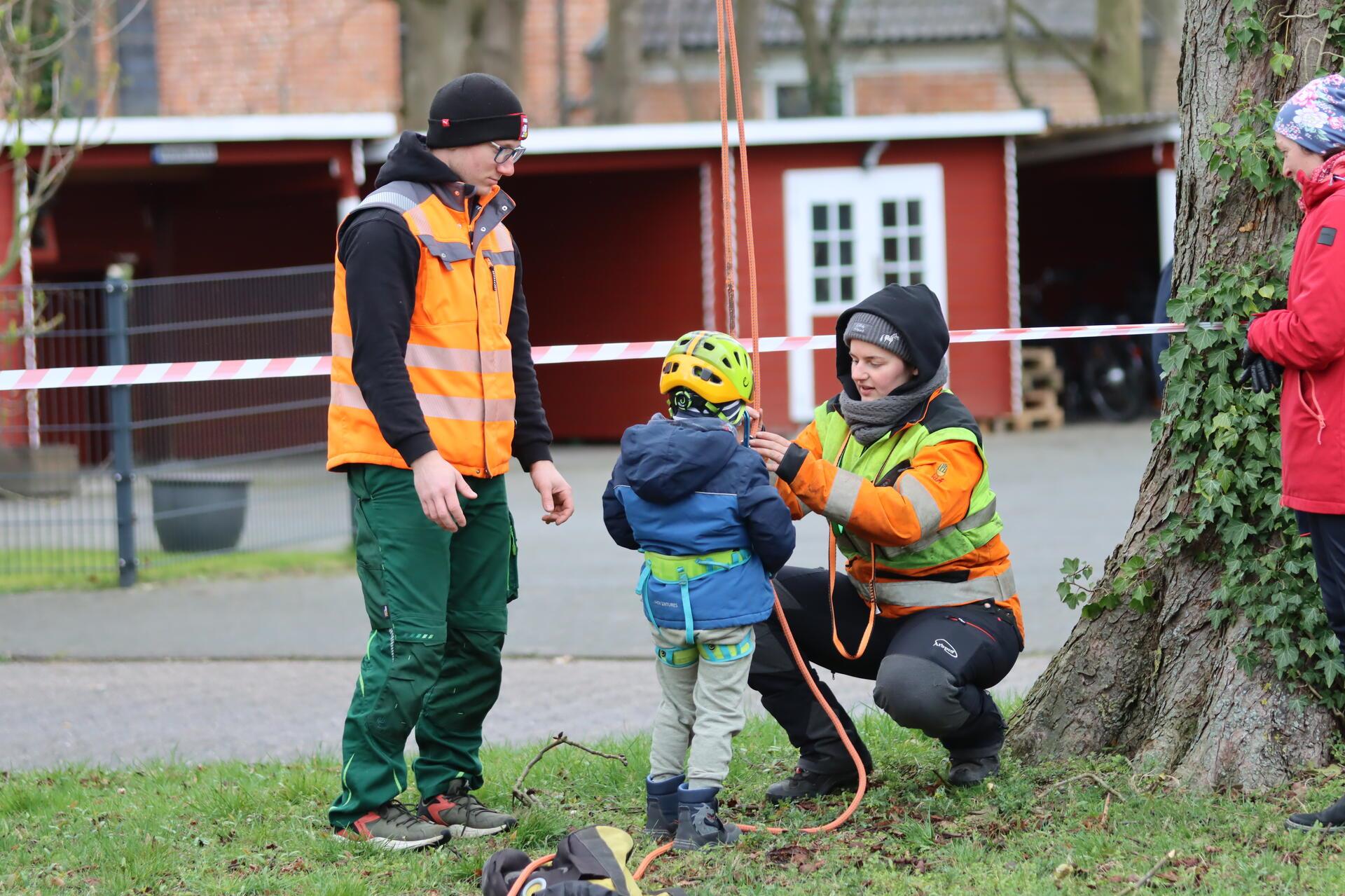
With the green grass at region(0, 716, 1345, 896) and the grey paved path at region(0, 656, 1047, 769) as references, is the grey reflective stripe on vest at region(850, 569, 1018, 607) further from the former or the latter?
the grey paved path at region(0, 656, 1047, 769)

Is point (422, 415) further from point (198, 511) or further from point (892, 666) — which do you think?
point (198, 511)

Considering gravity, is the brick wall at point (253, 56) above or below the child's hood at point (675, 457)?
above

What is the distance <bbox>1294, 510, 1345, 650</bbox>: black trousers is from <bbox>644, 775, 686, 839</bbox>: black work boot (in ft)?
5.53

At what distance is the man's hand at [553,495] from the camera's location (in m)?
4.30

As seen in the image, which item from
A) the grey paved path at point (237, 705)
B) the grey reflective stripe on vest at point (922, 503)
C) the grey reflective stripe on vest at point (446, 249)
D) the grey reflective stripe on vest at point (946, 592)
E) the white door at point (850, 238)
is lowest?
the grey paved path at point (237, 705)

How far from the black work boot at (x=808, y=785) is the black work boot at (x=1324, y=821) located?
119cm

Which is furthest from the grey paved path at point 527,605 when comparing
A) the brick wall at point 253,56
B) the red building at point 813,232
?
the brick wall at point 253,56

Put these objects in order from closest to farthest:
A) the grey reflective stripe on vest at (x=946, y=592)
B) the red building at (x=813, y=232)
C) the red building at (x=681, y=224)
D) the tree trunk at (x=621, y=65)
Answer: the grey reflective stripe on vest at (x=946, y=592) < the red building at (x=681, y=224) < the red building at (x=813, y=232) < the tree trunk at (x=621, y=65)

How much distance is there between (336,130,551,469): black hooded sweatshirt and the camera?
379 centimetres

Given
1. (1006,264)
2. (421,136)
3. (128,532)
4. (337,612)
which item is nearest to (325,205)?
(1006,264)

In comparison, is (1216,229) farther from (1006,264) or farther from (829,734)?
(1006,264)

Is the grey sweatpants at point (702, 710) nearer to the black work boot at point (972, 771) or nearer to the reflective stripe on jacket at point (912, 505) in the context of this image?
the reflective stripe on jacket at point (912, 505)

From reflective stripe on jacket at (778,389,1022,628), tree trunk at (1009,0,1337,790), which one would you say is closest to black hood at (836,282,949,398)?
reflective stripe on jacket at (778,389,1022,628)

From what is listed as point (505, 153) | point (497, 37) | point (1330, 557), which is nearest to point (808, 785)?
point (1330, 557)
